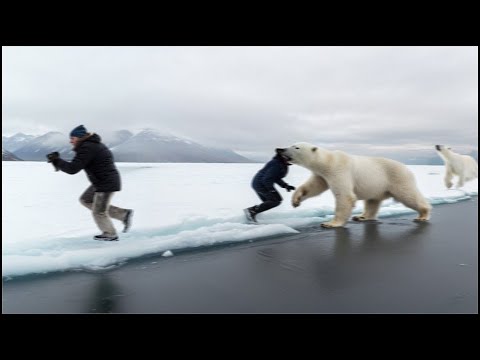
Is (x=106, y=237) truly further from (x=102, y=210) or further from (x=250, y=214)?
(x=250, y=214)

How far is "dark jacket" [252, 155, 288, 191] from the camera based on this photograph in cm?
483

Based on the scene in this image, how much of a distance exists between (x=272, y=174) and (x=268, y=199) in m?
0.37

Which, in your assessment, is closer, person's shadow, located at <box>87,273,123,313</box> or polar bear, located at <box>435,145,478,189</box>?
person's shadow, located at <box>87,273,123,313</box>

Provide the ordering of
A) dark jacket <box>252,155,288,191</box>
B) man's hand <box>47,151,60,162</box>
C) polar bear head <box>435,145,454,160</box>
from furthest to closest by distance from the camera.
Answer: polar bear head <box>435,145,454,160</box> → dark jacket <box>252,155,288,191</box> → man's hand <box>47,151,60,162</box>

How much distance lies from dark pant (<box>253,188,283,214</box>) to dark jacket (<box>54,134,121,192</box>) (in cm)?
202

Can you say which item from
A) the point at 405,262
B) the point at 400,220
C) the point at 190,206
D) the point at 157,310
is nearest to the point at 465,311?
the point at 405,262

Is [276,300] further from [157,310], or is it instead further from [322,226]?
[322,226]

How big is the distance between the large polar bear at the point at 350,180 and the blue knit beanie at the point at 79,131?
262 cm

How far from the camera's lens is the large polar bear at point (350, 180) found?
4.48 m

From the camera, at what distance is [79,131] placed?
3068mm

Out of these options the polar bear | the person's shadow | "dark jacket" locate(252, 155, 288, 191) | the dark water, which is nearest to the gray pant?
the dark water

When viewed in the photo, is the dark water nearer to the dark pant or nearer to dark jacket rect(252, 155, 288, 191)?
the dark pant

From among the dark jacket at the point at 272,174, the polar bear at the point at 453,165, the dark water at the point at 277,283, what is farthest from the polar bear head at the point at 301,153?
the polar bear at the point at 453,165

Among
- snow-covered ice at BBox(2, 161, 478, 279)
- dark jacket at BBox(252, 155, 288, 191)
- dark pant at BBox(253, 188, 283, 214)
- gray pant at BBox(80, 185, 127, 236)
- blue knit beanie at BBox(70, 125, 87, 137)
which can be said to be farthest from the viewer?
dark jacket at BBox(252, 155, 288, 191)
